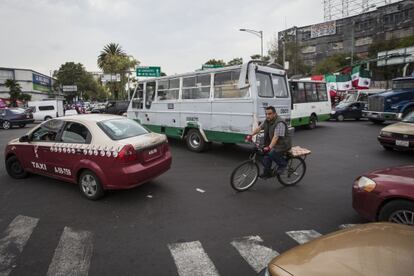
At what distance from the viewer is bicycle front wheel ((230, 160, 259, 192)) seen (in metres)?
5.99

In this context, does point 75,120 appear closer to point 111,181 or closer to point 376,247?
point 111,181

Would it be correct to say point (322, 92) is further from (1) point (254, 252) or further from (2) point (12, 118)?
(2) point (12, 118)

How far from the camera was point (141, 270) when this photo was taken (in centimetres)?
340

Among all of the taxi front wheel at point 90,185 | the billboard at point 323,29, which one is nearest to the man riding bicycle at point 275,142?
the taxi front wheel at point 90,185

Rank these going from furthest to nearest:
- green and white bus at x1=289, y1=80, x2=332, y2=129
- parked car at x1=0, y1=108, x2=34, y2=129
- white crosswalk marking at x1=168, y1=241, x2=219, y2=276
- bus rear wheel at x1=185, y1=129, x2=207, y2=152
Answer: parked car at x1=0, y1=108, x2=34, y2=129
green and white bus at x1=289, y1=80, x2=332, y2=129
bus rear wheel at x1=185, y1=129, x2=207, y2=152
white crosswalk marking at x1=168, y1=241, x2=219, y2=276

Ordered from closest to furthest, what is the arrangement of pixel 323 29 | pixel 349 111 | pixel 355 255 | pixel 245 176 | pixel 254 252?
1. pixel 355 255
2. pixel 254 252
3. pixel 245 176
4. pixel 349 111
5. pixel 323 29

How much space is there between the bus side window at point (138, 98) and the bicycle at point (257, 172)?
737 centimetres

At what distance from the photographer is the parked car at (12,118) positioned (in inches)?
858

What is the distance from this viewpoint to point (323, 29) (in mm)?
70688

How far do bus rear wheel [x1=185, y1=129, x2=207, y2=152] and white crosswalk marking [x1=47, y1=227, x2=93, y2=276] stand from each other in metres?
5.99

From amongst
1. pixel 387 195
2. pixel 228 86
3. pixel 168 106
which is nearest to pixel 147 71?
pixel 168 106

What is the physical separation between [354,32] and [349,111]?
51843mm

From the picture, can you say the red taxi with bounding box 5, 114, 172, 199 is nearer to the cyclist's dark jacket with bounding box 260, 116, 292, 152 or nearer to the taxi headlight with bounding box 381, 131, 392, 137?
the cyclist's dark jacket with bounding box 260, 116, 292, 152

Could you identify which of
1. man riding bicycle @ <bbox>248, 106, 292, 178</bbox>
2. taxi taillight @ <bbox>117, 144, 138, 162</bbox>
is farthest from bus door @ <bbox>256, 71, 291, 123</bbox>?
taxi taillight @ <bbox>117, 144, 138, 162</bbox>
